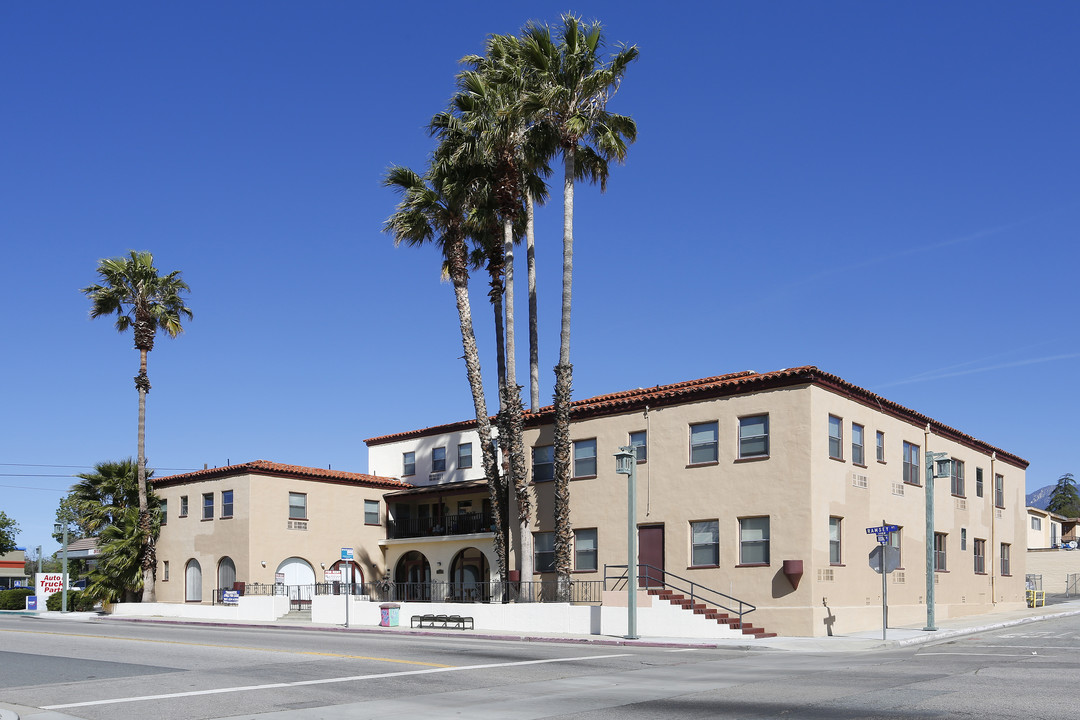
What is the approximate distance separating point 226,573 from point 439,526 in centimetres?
984

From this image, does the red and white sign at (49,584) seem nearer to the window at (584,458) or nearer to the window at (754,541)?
the window at (584,458)

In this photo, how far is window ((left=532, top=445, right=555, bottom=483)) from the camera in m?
36.1

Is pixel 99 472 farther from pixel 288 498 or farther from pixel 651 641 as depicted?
pixel 651 641

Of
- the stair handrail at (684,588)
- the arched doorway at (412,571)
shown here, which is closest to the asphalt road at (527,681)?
the stair handrail at (684,588)

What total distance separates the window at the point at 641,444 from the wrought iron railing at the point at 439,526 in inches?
404

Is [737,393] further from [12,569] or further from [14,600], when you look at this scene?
[12,569]

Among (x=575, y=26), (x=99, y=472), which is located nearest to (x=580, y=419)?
(x=575, y=26)

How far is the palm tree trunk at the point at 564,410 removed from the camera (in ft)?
109

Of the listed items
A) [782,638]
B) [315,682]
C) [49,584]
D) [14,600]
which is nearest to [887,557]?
[782,638]

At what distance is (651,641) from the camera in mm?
26312

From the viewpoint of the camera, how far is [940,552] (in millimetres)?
37188

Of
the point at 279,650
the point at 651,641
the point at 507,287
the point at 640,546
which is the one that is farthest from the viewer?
the point at 507,287

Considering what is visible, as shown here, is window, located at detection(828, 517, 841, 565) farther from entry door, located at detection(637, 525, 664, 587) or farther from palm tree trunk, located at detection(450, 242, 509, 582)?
palm tree trunk, located at detection(450, 242, 509, 582)

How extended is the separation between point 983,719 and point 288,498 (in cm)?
3772
